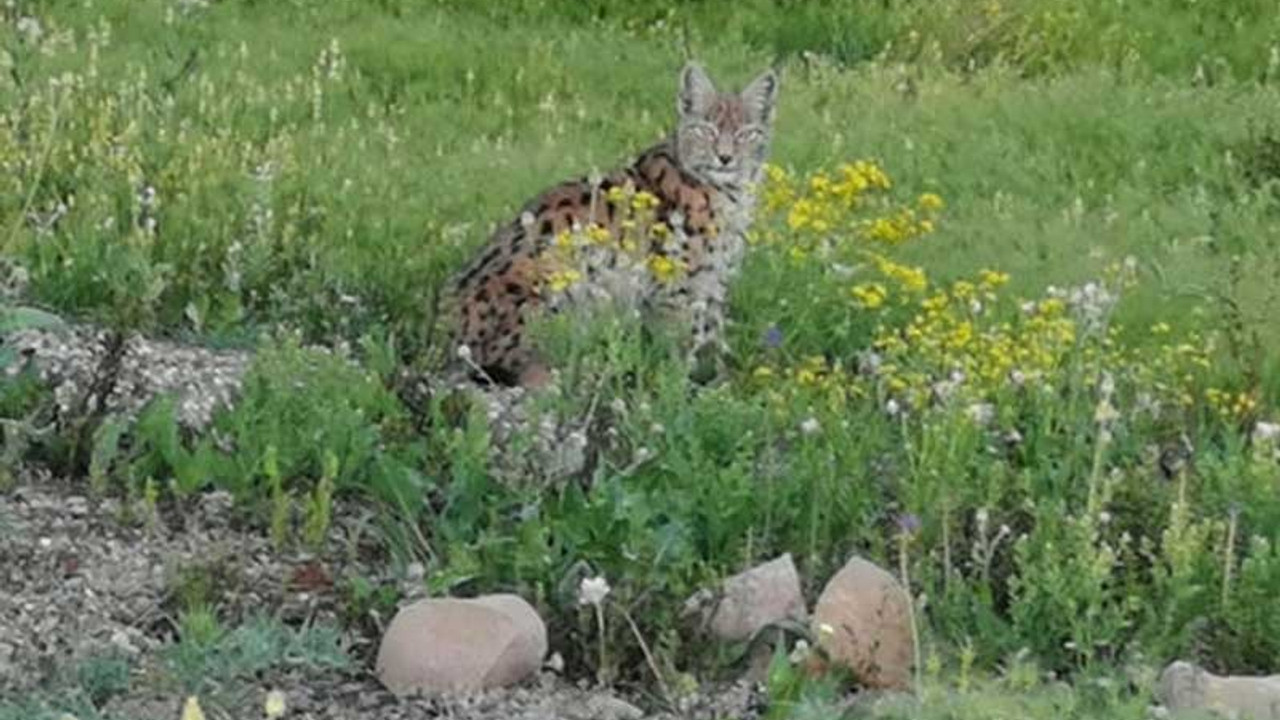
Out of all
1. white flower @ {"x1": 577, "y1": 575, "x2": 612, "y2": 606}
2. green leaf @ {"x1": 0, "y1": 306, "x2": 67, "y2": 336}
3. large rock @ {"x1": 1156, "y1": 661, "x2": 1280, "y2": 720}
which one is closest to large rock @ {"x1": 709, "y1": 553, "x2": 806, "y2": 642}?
white flower @ {"x1": 577, "y1": 575, "x2": 612, "y2": 606}

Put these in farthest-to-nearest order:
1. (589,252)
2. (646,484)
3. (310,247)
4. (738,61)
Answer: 1. (738,61)
2. (310,247)
3. (589,252)
4. (646,484)

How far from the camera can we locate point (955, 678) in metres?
6.65

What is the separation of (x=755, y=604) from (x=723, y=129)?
4.69 meters

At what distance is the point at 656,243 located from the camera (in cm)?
1090

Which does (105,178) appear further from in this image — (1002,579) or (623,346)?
(1002,579)

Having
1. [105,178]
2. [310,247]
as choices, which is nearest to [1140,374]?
[310,247]

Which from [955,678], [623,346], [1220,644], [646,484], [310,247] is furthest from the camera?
[310,247]

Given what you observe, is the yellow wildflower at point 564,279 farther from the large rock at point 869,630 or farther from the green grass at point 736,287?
the large rock at point 869,630

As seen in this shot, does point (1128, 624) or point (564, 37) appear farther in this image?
point (564, 37)

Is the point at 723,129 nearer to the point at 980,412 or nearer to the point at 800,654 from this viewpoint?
the point at 980,412

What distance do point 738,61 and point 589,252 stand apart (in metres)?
6.91

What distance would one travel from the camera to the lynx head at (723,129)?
1153cm

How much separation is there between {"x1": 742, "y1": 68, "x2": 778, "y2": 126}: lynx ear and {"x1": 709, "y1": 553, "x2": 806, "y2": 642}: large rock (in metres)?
4.77

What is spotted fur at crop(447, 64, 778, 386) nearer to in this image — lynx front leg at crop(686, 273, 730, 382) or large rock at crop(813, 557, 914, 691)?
lynx front leg at crop(686, 273, 730, 382)
